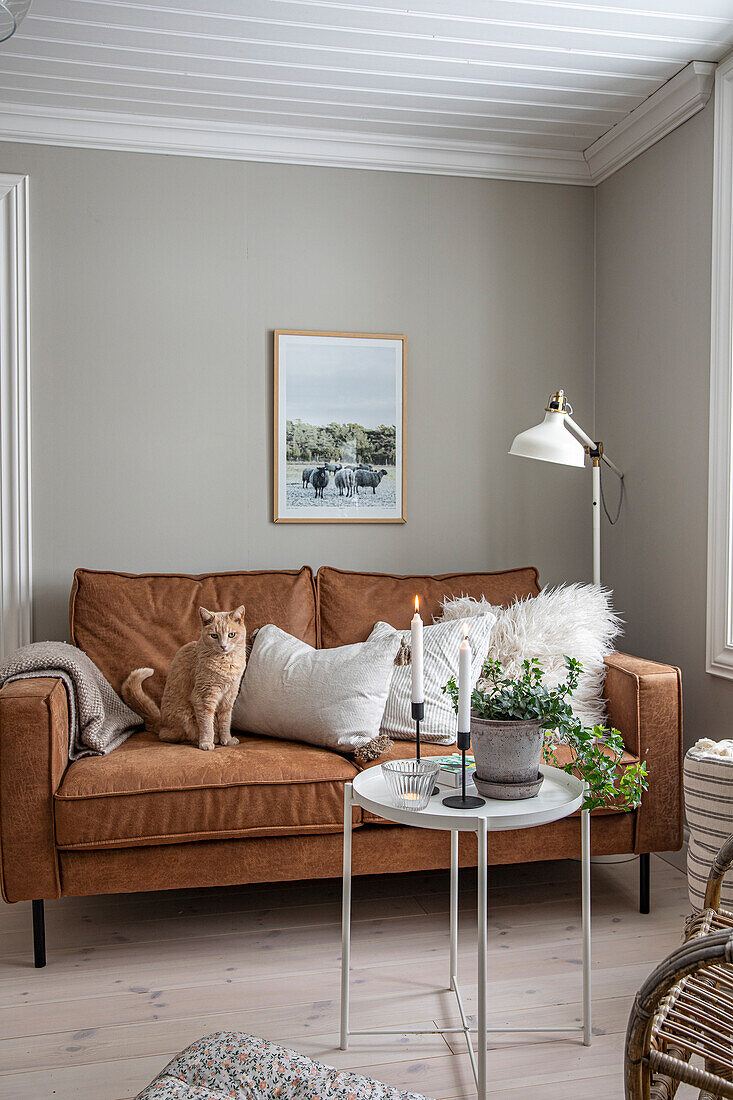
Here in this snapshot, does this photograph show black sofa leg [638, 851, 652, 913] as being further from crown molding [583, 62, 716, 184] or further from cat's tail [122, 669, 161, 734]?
crown molding [583, 62, 716, 184]

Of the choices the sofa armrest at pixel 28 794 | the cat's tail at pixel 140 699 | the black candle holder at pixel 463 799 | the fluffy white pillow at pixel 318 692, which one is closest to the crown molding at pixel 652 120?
the fluffy white pillow at pixel 318 692

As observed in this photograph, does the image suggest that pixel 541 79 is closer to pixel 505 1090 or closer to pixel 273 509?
pixel 273 509

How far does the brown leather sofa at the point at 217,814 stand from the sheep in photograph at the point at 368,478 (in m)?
1.16

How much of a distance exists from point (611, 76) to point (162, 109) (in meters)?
1.58

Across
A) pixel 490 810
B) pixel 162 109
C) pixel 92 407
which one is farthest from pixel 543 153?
pixel 490 810

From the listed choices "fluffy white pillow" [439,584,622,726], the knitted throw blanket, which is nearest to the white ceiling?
"fluffy white pillow" [439,584,622,726]

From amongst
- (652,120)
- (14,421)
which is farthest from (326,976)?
(652,120)

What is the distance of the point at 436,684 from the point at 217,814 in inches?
30.2

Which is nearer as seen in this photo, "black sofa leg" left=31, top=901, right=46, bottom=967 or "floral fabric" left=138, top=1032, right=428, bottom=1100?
"floral fabric" left=138, top=1032, right=428, bottom=1100

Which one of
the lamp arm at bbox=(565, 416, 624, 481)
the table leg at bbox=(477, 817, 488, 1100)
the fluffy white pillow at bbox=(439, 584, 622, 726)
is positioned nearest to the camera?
the table leg at bbox=(477, 817, 488, 1100)

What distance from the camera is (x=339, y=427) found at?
3391 mm

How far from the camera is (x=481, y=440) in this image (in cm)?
354

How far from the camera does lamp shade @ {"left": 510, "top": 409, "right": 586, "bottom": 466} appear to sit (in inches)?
110

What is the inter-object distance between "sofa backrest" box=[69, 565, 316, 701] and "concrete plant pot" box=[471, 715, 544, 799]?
131 cm
